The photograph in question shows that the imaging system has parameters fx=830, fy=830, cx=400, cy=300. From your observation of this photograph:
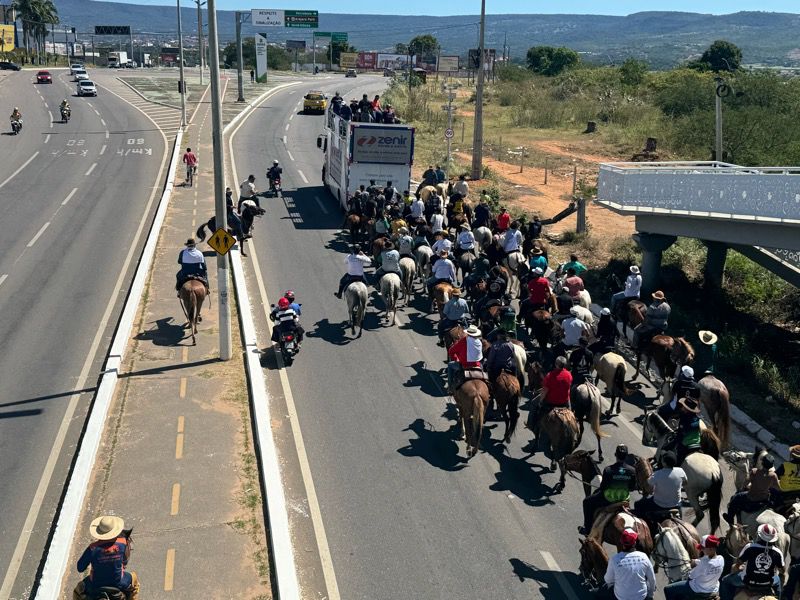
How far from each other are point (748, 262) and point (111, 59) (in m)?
122

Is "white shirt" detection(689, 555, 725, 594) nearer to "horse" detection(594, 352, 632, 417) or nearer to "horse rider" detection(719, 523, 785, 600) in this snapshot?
"horse rider" detection(719, 523, 785, 600)

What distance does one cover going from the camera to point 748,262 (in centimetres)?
2705

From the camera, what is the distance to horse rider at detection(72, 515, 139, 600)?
9461 millimetres

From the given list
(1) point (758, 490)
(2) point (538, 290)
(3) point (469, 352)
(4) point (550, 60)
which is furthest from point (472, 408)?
(4) point (550, 60)

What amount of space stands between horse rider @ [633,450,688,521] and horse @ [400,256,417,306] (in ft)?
37.6

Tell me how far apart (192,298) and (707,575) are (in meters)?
13.1

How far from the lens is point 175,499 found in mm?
12586

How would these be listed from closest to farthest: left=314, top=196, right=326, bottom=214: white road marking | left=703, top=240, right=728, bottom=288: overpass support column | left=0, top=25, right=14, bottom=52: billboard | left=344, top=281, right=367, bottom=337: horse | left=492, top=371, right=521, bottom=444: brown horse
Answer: left=492, top=371, right=521, bottom=444: brown horse
left=344, top=281, right=367, bottom=337: horse
left=703, top=240, right=728, bottom=288: overpass support column
left=314, top=196, right=326, bottom=214: white road marking
left=0, top=25, right=14, bottom=52: billboard

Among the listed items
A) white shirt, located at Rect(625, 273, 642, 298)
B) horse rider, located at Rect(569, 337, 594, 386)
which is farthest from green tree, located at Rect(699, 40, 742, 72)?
horse rider, located at Rect(569, 337, 594, 386)

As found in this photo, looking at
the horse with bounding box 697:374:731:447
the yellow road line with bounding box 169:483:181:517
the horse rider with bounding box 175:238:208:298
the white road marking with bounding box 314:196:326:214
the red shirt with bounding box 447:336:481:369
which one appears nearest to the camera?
the yellow road line with bounding box 169:483:181:517

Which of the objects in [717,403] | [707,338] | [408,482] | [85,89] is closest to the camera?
[408,482]

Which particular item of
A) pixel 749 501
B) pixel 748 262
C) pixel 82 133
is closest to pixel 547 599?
pixel 749 501

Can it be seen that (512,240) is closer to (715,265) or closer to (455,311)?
(455,311)

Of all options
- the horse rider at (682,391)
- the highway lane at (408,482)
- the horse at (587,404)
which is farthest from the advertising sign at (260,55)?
the horse rider at (682,391)
